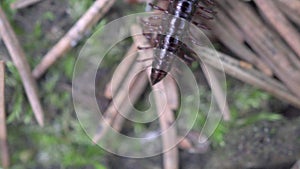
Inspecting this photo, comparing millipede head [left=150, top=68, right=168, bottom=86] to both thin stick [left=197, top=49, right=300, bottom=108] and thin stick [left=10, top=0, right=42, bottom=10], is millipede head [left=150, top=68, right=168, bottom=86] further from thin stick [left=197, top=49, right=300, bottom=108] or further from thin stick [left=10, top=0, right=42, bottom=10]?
thin stick [left=10, top=0, right=42, bottom=10]

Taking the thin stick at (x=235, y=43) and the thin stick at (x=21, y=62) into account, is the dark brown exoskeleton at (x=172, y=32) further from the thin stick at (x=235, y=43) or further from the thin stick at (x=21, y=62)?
the thin stick at (x=21, y=62)

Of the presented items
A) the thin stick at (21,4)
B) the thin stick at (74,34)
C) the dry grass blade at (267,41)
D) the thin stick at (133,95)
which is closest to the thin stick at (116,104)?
the thin stick at (133,95)

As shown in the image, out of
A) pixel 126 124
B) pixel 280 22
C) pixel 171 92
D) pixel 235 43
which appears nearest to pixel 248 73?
pixel 235 43

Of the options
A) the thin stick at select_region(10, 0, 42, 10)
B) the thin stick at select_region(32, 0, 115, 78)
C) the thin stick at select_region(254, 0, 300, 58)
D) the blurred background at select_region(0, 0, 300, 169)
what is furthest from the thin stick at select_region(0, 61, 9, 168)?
the thin stick at select_region(254, 0, 300, 58)

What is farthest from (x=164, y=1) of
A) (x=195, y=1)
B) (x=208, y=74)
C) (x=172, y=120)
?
(x=172, y=120)

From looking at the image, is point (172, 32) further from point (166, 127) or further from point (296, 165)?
point (296, 165)
